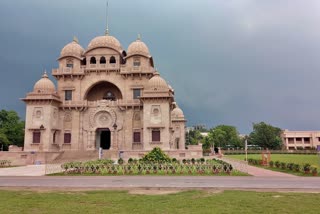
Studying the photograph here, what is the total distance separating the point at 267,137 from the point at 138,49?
6584cm

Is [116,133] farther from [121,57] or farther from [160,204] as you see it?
[160,204]

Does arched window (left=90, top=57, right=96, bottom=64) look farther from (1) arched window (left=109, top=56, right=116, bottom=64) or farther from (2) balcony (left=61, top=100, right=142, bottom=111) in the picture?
(2) balcony (left=61, top=100, right=142, bottom=111)

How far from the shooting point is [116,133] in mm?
45125

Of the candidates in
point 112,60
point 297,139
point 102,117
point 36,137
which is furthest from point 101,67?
point 297,139

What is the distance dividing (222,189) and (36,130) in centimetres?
3619

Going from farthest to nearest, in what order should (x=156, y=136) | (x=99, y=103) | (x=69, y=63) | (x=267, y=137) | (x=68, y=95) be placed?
(x=267, y=137) → (x=69, y=63) → (x=68, y=95) → (x=99, y=103) → (x=156, y=136)

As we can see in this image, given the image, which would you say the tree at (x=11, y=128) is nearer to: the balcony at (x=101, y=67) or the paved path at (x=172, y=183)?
the balcony at (x=101, y=67)

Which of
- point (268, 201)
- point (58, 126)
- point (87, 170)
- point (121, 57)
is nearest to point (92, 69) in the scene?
point (121, 57)

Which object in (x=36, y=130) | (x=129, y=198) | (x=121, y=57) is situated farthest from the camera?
(x=121, y=57)

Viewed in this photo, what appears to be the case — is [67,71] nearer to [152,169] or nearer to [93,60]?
[93,60]

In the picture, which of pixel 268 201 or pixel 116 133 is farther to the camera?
pixel 116 133

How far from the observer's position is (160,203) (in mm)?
10102

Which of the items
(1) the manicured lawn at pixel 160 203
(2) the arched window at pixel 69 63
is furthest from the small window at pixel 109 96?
(1) the manicured lawn at pixel 160 203

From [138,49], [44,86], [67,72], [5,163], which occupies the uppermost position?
[138,49]
